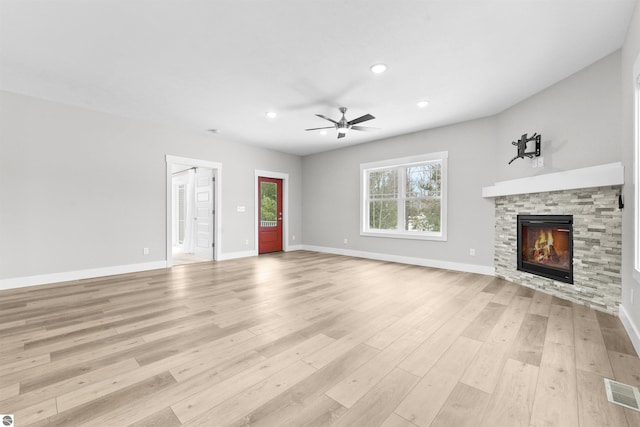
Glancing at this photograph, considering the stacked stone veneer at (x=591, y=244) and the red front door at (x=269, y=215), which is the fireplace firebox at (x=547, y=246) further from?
the red front door at (x=269, y=215)

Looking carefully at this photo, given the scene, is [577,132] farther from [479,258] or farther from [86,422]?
[86,422]

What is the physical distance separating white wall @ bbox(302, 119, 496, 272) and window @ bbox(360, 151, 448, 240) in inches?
5.7

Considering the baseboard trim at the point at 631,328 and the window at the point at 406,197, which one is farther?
the window at the point at 406,197

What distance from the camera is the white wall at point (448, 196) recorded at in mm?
4988

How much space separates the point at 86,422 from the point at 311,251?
651 centimetres

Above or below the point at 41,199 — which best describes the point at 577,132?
above

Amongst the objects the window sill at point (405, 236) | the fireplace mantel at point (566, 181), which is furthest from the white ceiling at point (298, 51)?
the window sill at point (405, 236)

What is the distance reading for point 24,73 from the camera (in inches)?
134

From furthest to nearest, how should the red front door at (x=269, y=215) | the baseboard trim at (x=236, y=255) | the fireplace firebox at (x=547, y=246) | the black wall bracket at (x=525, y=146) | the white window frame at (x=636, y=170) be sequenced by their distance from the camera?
the red front door at (x=269, y=215), the baseboard trim at (x=236, y=255), the black wall bracket at (x=525, y=146), the fireplace firebox at (x=547, y=246), the white window frame at (x=636, y=170)

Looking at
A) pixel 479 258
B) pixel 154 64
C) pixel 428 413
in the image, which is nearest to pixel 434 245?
pixel 479 258

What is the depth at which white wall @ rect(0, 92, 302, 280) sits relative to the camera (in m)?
4.02

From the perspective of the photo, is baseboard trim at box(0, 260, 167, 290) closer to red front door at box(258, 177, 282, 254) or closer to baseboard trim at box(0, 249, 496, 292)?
baseboard trim at box(0, 249, 496, 292)

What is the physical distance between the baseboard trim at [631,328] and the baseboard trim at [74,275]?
6.51 metres

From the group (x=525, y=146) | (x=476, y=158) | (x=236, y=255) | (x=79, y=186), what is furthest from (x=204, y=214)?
(x=525, y=146)
